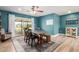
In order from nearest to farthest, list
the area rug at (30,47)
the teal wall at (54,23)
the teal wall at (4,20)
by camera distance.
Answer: the teal wall at (4,20) → the area rug at (30,47) → the teal wall at (54,23)

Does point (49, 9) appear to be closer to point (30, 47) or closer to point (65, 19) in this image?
point (65, 19)

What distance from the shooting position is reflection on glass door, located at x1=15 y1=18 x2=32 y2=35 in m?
2.64

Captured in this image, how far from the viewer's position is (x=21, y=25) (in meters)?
2.75

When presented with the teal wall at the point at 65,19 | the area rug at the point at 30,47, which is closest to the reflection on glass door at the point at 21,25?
the area rug at the point at 30,47

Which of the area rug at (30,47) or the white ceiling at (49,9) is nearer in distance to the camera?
the white ceiling at (49,9)

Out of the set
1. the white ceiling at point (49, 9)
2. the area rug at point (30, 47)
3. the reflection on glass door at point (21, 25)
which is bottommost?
the area rug at point (30, 47)

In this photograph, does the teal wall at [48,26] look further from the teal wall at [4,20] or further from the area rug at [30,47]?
the teal wall at [4,20]

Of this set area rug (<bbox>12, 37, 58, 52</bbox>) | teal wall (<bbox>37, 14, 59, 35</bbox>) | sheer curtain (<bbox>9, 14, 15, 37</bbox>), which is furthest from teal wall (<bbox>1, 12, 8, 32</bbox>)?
teal wall (<bbox>37, 14, 59, 35</bbox>)

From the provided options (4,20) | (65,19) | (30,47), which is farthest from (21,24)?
(65,19)

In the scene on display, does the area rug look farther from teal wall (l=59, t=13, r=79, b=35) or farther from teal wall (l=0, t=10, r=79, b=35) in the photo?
teal wall (l=59, t=13, r=79, b=35)

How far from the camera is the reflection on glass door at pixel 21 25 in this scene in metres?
2.64

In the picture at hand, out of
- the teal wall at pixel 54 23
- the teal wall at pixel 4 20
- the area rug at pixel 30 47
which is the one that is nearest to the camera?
the teal wall at pixel 4 20
